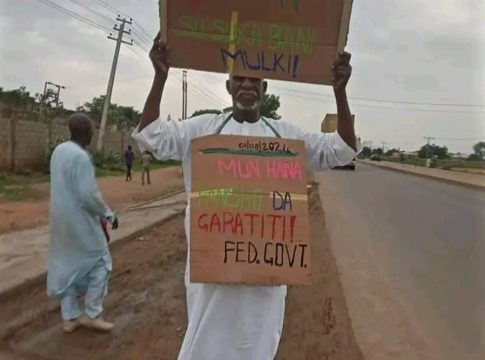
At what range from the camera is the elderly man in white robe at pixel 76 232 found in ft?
12.9

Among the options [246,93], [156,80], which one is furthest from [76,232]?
[246,93]

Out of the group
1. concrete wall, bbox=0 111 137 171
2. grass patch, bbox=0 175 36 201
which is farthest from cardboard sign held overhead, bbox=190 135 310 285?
concrete wall, bbox=0 111 137 171

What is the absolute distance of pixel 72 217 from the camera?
13.1 ft

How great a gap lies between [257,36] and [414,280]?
4.69 m

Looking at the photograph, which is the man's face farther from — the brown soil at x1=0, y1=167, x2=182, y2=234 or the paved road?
the brown soil at x1=0, y1=167, x2=182, y2=234

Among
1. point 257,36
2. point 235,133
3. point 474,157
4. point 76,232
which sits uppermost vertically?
point 257,36

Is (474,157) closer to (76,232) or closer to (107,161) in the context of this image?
(107,161)

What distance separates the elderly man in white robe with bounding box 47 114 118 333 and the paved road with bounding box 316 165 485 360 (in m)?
2.08

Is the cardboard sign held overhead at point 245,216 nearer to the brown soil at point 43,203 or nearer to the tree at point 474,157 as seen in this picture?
the brown soil at point 43,203

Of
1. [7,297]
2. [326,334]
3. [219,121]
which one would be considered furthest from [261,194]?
[7,297]

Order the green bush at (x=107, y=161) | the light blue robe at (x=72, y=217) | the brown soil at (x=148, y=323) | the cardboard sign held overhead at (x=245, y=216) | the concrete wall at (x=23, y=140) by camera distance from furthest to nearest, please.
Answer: the green bush at (x=107, y=161) → the concrete wall at (x=23, y=140) → the light blue robe at (x=72, y=217) → the brown soil at (x=148, y=323) → the cardboard sign held overhead at (x=245, y=216)

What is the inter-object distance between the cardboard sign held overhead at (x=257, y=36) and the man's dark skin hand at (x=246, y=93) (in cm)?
4

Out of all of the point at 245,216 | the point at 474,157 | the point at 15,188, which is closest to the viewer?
the point at 245,216

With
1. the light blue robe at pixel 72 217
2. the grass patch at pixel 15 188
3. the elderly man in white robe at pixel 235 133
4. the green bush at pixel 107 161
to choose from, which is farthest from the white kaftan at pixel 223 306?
the green bush at pixel 107 161
